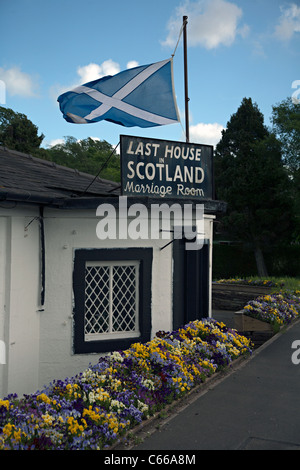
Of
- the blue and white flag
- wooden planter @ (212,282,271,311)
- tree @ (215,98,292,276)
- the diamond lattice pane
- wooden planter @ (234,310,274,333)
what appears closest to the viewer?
the diamond lattice pane

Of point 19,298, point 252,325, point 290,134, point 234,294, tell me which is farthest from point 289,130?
point 19,298

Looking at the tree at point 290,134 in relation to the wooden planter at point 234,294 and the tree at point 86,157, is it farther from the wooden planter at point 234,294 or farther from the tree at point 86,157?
the tree at point 86,157

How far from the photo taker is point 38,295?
7.85 m

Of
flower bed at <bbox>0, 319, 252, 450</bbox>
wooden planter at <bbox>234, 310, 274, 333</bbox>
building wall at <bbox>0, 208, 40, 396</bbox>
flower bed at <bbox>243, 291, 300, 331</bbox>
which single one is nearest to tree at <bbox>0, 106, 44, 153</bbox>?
flower bed at <bbox>243, 291, 300, 331</bbox>

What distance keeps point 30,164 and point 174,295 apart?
4533mm

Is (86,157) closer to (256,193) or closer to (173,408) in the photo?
(256,193)

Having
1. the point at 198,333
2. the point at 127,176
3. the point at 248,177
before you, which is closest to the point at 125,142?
the point at 127,176

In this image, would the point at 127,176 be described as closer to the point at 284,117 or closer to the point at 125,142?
the point at 125,142

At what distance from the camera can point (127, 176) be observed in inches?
318

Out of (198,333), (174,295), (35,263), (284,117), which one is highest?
(284,117)

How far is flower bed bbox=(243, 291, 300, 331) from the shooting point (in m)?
11.8

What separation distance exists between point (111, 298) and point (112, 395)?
261cm

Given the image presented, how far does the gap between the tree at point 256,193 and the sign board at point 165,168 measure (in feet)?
80.9

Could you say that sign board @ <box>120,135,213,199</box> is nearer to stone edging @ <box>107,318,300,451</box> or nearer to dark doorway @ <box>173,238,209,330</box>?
dark doorway @ <box>173,238,209,330</box>
